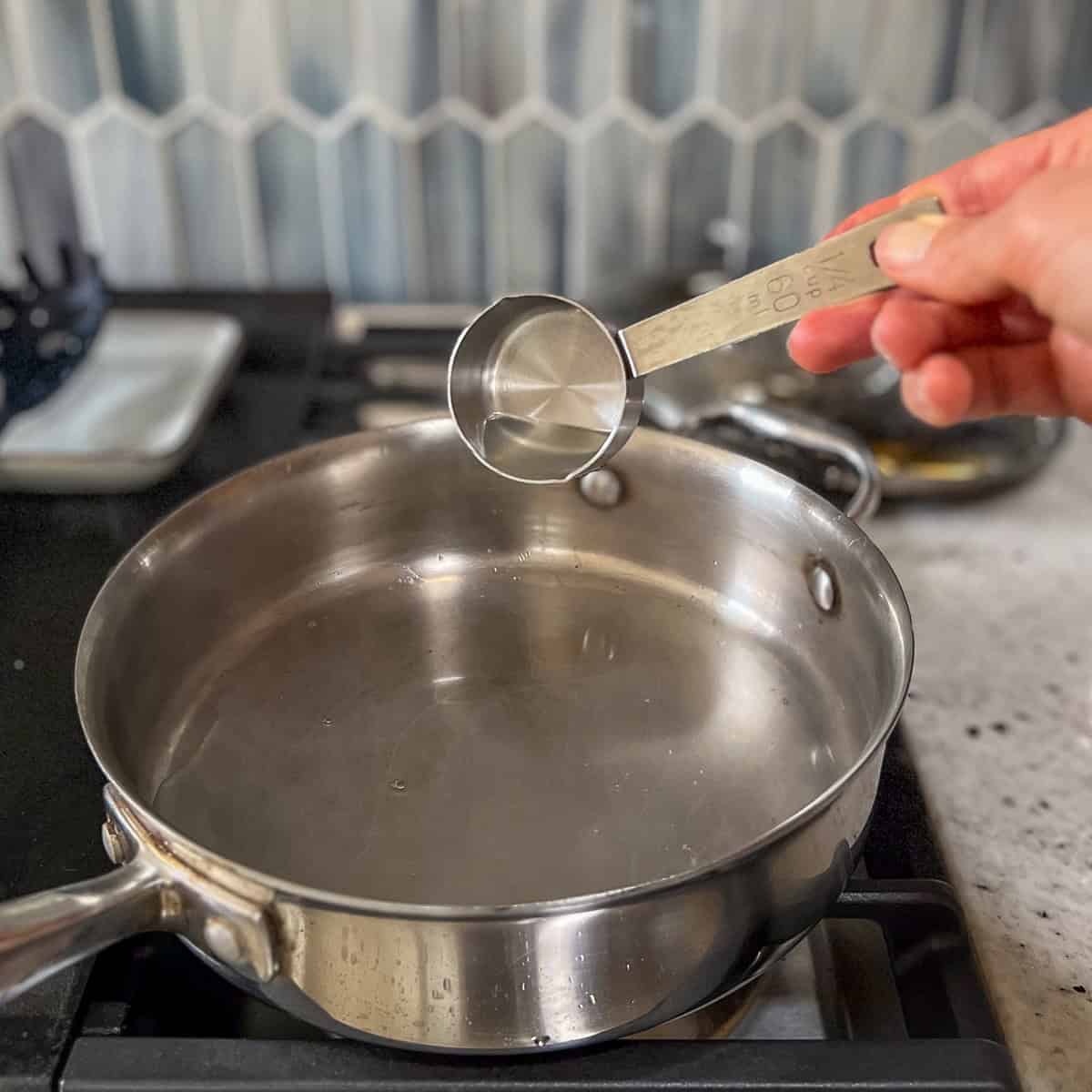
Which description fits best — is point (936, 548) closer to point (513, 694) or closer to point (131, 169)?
point (513, 694)

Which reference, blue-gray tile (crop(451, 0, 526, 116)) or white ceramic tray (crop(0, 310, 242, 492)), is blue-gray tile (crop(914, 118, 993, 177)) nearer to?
blue-gray tile (crop(451, 0, 526, 116))

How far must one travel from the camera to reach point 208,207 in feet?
2.79

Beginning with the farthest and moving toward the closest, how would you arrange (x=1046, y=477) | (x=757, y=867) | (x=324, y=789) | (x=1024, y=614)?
(x=1046, y=477) < (x=1024, y=614) < (x=324, y=789) < (x=757, y=867)

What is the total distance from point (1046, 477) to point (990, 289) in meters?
0.35

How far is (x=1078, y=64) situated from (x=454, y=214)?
15.2 inches

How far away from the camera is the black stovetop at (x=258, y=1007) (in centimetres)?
38

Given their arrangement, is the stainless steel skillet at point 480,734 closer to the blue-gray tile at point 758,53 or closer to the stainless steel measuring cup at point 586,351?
the stainless steel measuring cup at point 586,351

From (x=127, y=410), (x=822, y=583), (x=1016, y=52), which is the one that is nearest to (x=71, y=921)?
(x=822, y=583)

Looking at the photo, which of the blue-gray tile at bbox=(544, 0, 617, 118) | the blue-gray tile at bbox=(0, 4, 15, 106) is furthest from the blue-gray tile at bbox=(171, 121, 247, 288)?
the blue-gray tile at bbox=(544, 0, 617, 118)

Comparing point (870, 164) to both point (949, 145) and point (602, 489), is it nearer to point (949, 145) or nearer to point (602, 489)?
point (949, 145)

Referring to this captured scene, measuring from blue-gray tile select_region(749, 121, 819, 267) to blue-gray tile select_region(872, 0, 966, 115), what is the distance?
0.06 meters

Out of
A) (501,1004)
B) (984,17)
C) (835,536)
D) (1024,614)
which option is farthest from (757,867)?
(984,17)

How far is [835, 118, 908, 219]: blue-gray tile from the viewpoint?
0.81 m

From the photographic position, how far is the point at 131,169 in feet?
2.76
